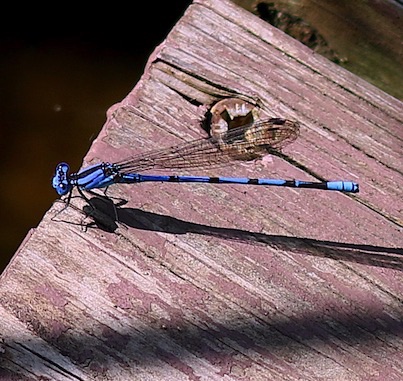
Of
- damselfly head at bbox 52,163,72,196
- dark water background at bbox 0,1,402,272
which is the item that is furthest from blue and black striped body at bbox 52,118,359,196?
dark water background at bbox 0,1,402,272

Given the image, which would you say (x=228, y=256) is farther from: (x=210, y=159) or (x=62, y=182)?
(x=62, y=182)

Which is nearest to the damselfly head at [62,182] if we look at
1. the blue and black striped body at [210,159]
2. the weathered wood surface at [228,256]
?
the blue and black striped body at [210,159]

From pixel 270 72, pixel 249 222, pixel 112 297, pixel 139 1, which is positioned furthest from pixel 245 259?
pixel 139 1

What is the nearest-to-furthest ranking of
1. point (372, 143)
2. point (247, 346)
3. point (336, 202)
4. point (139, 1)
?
point (247, 346), point (336, 202), point (372, 143), point (139, 1)

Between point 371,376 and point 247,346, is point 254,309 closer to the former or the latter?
point 247,346

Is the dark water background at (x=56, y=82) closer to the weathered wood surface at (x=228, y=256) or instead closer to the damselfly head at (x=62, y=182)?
the damselfly head at (x=62, y=182)

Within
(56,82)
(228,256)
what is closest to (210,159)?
(228,256)
